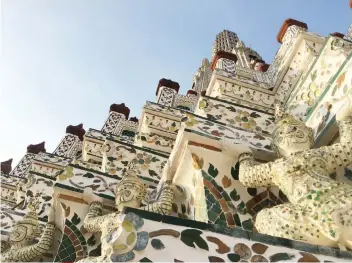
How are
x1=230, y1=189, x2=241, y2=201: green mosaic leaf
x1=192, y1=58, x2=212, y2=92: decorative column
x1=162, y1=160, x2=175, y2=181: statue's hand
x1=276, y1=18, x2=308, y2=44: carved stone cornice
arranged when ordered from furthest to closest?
x1=192, y1=58, x2=212, y2=92: decorative column → x1=276, y1=18, x2=308, y2=44: carved stone cornice → x1=162, y1=160, x2=175, y2=181: statue's hand → x1=230, y1=189, x2=241, y2=201: green mosaic leaf

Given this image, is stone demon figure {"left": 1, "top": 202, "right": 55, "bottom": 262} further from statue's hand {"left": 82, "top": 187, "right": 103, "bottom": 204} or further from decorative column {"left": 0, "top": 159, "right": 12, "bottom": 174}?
decorative column {"left": 0, "top": 159, "right": 12, "bottom": 174}

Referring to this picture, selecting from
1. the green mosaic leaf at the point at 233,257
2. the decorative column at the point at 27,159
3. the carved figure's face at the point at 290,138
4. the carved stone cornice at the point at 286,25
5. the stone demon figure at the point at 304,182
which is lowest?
the green mosaic leaf at the point at 233,257

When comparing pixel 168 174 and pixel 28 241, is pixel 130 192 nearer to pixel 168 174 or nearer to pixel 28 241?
pixel 168 174

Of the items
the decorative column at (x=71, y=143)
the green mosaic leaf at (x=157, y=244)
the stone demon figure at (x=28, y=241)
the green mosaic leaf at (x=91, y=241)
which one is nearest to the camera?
the green mosaic leaf at (x=157, y=244)

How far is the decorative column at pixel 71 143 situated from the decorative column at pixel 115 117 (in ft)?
3.03

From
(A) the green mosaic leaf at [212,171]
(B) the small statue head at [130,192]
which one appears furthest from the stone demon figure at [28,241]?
(A) the green mosaic leaf at [212,171]

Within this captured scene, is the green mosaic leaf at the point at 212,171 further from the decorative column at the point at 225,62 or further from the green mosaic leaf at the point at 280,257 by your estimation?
the decorative column at the point at 225,62

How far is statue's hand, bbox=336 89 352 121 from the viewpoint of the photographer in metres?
3.43

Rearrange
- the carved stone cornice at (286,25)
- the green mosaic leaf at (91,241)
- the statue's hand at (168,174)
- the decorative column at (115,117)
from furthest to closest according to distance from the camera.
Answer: the decorative column at (115,117), the carved stone cornice at (286,25), the green mosaic leaf at (91,241), the statue's hand at (168,174)

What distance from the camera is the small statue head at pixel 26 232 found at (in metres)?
5.04

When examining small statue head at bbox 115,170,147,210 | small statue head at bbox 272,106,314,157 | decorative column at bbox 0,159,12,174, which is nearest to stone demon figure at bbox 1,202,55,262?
small statue head at bbox 115,170,147,210

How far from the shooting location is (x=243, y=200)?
360 centimetres

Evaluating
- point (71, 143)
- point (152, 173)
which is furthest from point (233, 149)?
point (71, 143)

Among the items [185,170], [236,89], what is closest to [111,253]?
[185,170]
